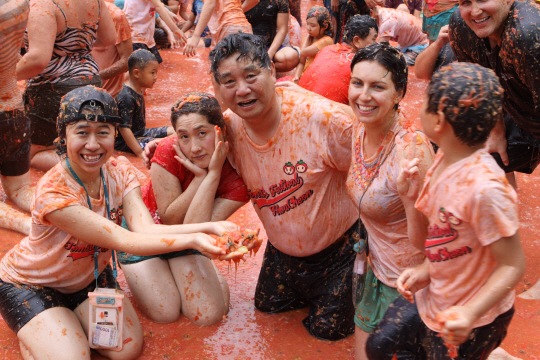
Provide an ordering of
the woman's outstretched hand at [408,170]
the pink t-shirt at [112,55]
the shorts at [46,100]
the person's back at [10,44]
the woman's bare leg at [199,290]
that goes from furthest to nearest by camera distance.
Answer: the pink t-shirt at [112,55], the shorts at [46,100], the person's back at [10,44], the woman's bare leg at [199,290], the woman's outstretched hand at [408,170]

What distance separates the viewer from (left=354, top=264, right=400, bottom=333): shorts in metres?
2.48

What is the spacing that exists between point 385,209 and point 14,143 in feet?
10.5

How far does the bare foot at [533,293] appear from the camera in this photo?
3268 mm

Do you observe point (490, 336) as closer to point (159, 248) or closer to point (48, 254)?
point (159, 248)

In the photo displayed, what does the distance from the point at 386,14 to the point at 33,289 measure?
7499 mm

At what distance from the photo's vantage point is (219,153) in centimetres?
288

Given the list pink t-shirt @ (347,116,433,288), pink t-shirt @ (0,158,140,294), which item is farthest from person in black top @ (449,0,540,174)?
pink t-shirt @ (0,158,140,294)

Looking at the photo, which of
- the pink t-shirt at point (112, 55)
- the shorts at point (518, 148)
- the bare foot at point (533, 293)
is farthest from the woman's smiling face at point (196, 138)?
the pink t-shirt at point (112, 55)

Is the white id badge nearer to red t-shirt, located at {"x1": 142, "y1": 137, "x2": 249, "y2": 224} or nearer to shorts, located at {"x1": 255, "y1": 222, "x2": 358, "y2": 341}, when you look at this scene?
shorts, located at {"x1": 255, "y1": 222, "x2": 358, "y2": 341}

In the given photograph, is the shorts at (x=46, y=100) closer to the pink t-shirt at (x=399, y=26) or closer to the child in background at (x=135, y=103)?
the child in background at (x=135, y=103)

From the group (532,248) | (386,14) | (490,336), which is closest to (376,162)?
(490,336)

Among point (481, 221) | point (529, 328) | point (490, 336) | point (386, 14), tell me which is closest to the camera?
point (481, 221)

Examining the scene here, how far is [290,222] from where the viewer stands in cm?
285

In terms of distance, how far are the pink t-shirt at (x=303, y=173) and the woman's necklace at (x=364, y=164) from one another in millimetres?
193
